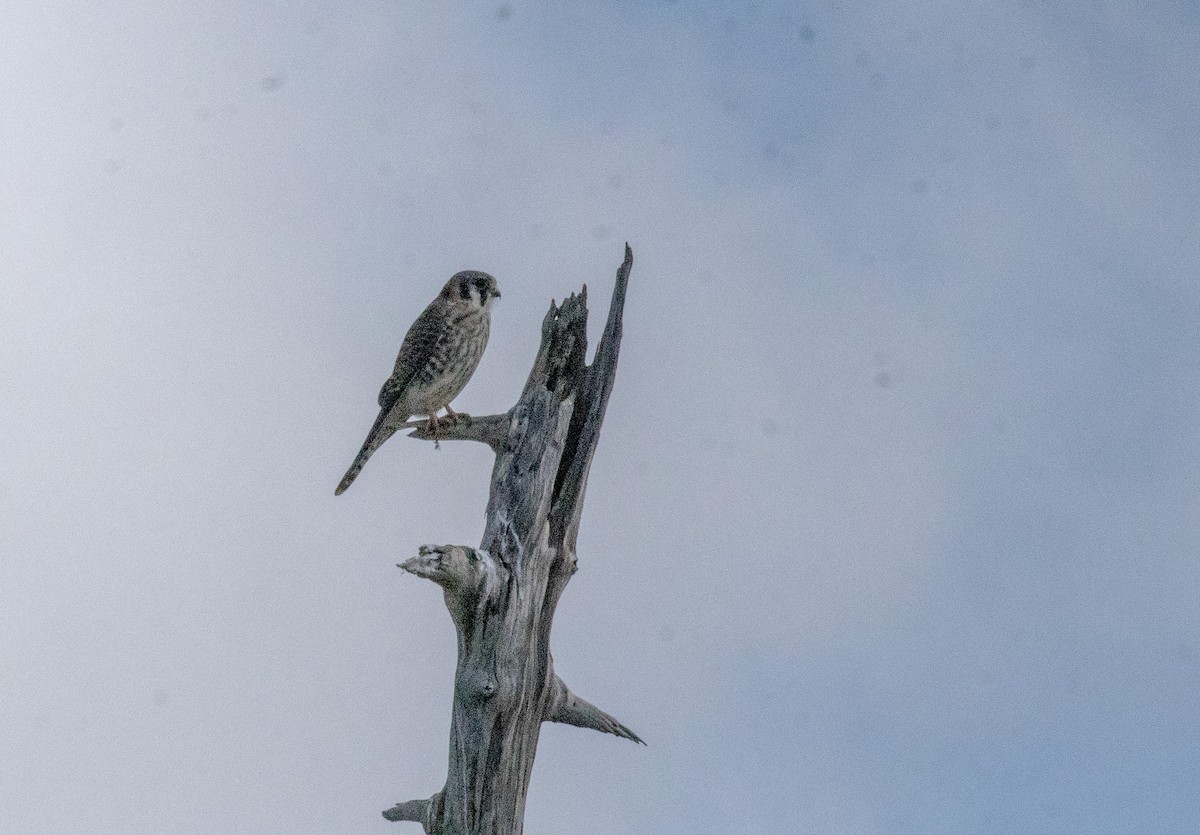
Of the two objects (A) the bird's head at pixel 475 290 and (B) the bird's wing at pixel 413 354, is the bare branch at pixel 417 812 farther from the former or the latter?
(A) the bird's head at pixel 475 290

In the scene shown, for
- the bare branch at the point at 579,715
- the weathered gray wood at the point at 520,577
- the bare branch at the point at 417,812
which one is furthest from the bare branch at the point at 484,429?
the bare branch at the point at 417,812

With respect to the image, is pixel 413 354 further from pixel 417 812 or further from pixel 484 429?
pixel 417 812

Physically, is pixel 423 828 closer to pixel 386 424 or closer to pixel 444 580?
pixel 444 580

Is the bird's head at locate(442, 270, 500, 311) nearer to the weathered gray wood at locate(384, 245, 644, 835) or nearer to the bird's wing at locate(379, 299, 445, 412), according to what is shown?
the bird's wing at locate(379, 299, 445, 412)

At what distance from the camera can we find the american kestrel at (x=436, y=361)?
8.23 meters

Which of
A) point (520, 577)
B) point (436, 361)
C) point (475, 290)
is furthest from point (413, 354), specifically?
point (520, 577)

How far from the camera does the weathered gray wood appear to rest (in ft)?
20.0

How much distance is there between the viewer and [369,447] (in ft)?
27.2

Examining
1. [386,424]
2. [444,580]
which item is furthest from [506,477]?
[386,424]

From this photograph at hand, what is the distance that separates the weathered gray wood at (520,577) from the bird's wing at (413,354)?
4.16 ft

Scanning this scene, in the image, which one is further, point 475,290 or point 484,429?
point 475,290

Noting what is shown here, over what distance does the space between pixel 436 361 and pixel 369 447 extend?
2.22 feet

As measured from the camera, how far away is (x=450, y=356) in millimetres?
8273

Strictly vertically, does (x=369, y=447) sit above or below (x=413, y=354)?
below
